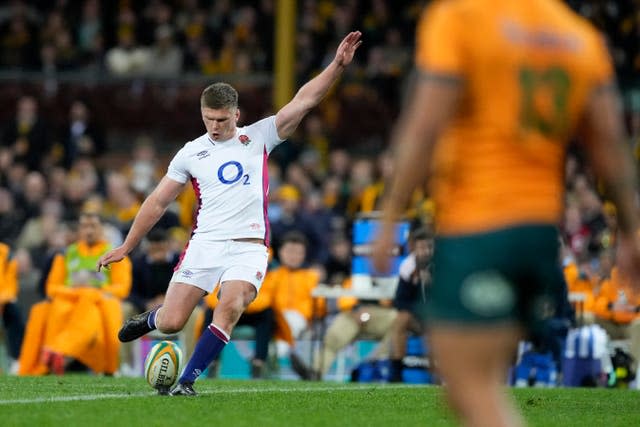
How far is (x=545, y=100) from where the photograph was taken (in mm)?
4512

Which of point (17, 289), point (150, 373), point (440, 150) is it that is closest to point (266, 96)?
point (17, 289)

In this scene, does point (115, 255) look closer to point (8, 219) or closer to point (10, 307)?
point (10, 307)

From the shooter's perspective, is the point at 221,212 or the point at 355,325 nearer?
the point at 221,212

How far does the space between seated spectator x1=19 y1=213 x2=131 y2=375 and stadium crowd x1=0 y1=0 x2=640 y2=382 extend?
413 mm

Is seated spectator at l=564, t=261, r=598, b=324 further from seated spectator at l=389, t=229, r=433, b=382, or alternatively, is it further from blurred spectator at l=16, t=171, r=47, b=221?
blurred spectator at l=16, t=171, r=47, b=221

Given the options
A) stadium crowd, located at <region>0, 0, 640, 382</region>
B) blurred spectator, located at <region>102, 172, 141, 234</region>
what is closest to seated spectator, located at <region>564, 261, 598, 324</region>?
stadium crowd, located at <region>0, 0, 640, 382</region>

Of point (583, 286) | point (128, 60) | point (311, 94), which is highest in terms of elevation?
point (128, 60)

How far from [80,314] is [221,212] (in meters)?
5.70

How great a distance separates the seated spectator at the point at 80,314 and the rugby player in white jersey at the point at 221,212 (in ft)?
16.6

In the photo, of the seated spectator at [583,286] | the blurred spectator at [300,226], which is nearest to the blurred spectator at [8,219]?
the blurred spectator at [300,226]

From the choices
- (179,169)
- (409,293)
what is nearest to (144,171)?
(409,293)

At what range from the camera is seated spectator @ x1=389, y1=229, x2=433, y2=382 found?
1378 cm

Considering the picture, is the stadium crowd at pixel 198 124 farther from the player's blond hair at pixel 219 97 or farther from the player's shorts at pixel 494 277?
the player's shorts at pixel 494 277

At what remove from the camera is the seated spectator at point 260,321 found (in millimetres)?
14312
